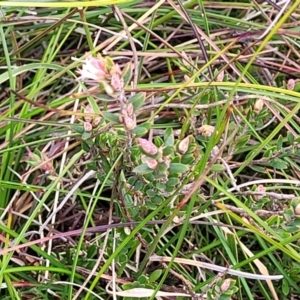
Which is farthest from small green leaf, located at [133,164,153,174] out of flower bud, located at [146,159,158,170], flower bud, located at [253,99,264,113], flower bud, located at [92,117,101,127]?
flower bud, located at [253,99,264,113]

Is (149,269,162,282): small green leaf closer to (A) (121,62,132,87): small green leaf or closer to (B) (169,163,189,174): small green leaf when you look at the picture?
(B) (169,163,189,174): small green leaf

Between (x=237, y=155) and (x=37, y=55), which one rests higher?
(x=37, y=55)

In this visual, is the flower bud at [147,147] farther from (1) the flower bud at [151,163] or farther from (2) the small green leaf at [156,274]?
(2) the small green leaf at [156,274]

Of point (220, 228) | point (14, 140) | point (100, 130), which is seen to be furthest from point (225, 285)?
point (14, 140)

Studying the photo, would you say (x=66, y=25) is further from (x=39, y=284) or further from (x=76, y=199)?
(x=39, y=284)

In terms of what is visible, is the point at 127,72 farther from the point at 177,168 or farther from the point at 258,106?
the point at 258,106

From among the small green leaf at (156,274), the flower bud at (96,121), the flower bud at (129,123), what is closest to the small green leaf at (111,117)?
the flower bud at (129,123)

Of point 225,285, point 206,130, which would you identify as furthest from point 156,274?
point 206,130

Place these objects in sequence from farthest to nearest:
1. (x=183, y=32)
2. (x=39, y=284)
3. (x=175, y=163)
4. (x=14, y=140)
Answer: (x=183, y=32), (x=14, y=140), (x=39, y=284), (x=175, y=163)
